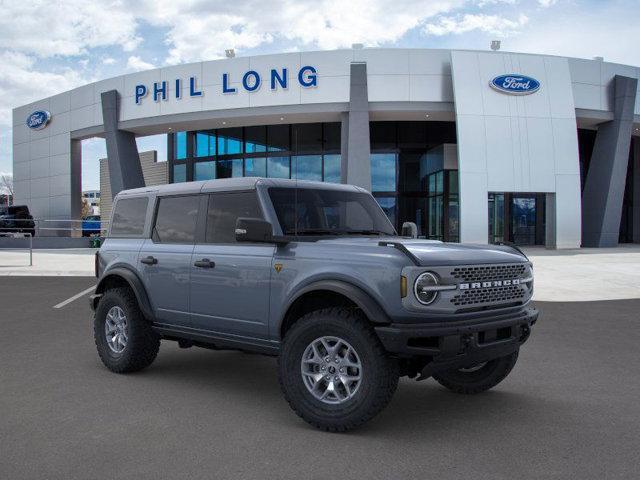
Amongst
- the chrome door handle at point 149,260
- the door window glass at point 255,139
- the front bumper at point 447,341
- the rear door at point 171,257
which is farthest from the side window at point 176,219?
the door window glass at point 255,139

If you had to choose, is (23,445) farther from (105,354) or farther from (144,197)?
(144,197)

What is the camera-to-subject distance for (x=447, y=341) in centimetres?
398

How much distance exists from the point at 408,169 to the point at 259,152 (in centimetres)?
889

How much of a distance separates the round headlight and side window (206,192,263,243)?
169 cm

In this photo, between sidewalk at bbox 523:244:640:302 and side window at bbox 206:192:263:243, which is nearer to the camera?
side window at bbox 206:192:263:243

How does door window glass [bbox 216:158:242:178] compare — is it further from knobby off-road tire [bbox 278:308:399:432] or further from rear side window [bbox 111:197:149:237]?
knobby off-road tire [bbox 278:308:399:432]

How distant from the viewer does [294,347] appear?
4.39 m

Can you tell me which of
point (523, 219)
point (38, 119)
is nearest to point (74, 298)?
point (523, 219)

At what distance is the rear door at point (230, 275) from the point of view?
4859mm

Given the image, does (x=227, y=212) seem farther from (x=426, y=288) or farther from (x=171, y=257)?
(x=426, y=288)

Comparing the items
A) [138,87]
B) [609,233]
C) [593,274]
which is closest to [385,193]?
[609,233]

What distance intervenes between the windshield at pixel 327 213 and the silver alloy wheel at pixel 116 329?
219cm

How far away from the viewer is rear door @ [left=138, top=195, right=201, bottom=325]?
5.53m

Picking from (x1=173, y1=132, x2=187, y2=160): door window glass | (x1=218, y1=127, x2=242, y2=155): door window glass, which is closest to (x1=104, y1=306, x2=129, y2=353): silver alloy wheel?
(x1=218, y1=127, x2=242, y2=155): door window glass
